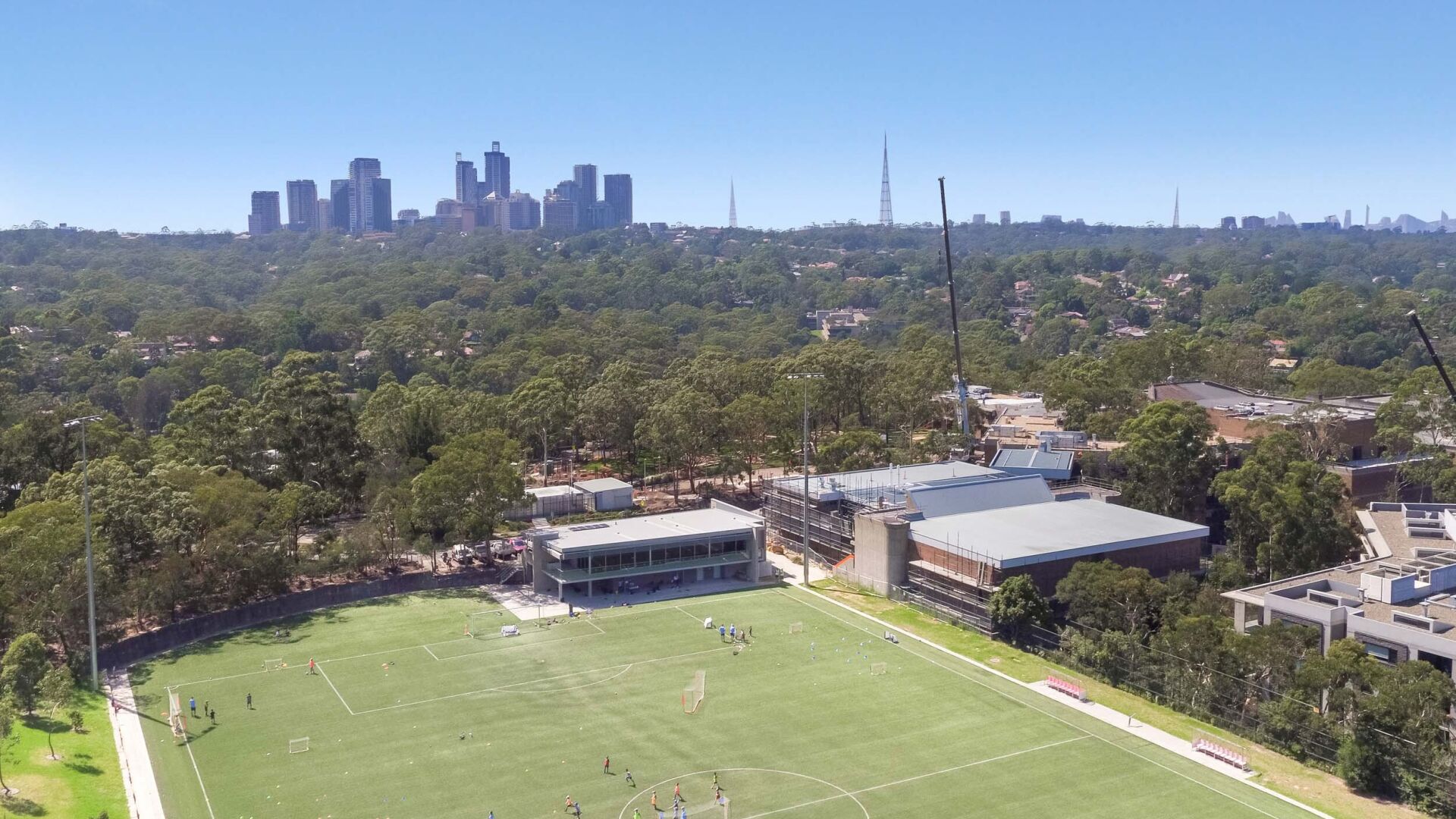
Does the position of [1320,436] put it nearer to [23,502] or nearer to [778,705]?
[778,705]

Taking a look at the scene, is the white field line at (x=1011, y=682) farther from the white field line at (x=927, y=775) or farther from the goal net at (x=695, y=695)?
the goal net at (x=695, y=695)

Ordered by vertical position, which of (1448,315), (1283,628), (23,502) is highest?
(1448,315)

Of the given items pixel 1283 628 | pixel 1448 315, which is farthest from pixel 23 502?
pixel 1448 315

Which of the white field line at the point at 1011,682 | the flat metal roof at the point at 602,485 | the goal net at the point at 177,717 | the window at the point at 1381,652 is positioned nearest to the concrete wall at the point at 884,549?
the white field line at the point at 1011,682

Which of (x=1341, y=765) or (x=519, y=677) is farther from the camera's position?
(x=519, y=677)

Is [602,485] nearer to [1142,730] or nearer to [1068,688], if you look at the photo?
[1068,688]

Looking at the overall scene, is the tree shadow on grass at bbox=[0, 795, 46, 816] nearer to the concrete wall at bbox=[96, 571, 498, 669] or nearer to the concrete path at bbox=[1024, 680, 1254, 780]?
the concrete wall at bbox=[96, 571, 498, 669]

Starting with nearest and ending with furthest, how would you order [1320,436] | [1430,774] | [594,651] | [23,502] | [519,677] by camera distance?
[1430,774]
[519,677]
[594,651]
[23,502]
[1320,436]
